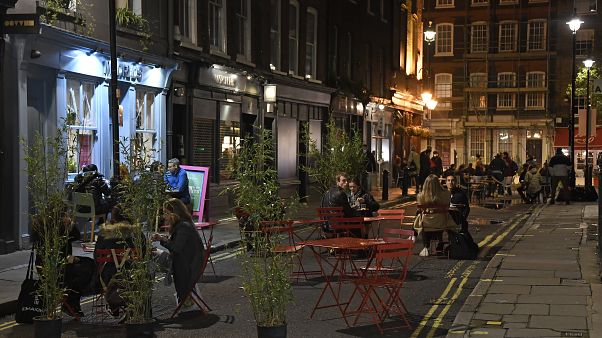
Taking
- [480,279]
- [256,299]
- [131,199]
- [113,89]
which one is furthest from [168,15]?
[256,299]

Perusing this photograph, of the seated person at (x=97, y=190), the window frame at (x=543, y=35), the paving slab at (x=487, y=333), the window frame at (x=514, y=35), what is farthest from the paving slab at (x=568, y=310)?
the window frame at (x=514, y=35)

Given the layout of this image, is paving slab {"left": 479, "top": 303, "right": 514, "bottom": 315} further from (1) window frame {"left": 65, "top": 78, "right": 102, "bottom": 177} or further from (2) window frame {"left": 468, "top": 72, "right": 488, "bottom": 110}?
(2) window frame {"left": 468, "top": 72, "right": 488, "bottom": 110}

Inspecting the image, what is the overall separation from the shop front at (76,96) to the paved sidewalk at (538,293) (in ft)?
17.9

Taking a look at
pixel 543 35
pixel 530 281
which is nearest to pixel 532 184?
pixel 530 281

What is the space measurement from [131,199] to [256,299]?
1.78 m

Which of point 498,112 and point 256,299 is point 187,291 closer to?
point 256,299

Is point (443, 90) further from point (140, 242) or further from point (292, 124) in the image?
point (140, 242)

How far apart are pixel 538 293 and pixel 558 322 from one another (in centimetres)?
175

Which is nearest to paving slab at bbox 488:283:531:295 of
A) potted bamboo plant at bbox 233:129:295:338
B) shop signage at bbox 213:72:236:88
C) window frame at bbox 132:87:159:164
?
potted bamboo plant at bbox 233:129:295:338

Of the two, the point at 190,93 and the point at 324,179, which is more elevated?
the point at 190,93

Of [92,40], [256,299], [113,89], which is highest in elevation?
[92,40]

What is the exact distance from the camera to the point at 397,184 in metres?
38.8

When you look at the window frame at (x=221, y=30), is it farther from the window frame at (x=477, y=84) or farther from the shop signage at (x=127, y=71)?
the window frame at (x=477, y=84)

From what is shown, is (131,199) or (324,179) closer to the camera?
(131,199)
